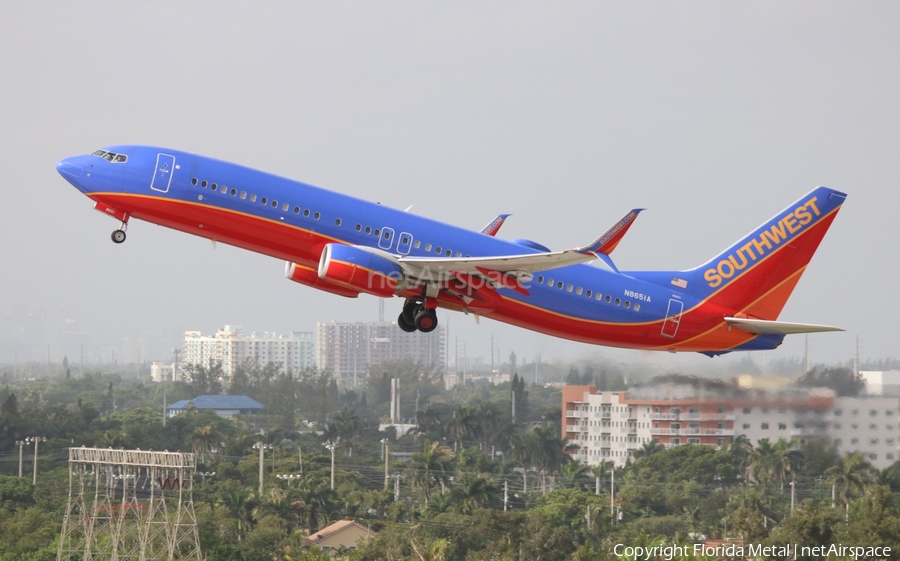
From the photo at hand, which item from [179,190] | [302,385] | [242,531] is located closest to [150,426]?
[302,385]

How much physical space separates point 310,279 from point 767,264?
18760mm

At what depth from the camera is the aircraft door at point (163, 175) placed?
36.0m

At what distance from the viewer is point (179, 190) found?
118 ft

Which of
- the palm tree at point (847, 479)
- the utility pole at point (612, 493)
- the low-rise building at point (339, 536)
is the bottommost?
the low-rise building at point (339, 536)

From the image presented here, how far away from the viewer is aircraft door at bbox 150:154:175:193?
118 ft

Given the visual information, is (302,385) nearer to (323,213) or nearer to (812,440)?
(812,440)

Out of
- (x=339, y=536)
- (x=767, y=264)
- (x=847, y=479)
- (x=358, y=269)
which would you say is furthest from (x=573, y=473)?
(x=358, y=269)

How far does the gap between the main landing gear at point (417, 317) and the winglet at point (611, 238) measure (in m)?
7.93

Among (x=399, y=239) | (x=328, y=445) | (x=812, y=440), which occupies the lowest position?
(x=328, y=445)

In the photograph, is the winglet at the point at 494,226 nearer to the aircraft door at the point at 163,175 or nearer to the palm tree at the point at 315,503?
the aircraft door at the point at 163,175

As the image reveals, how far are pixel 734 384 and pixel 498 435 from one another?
108360 mm

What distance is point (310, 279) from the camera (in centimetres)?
3938

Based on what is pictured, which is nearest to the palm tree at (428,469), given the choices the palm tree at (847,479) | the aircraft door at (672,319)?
the palm tree at (847,479)

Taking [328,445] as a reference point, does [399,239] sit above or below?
above
